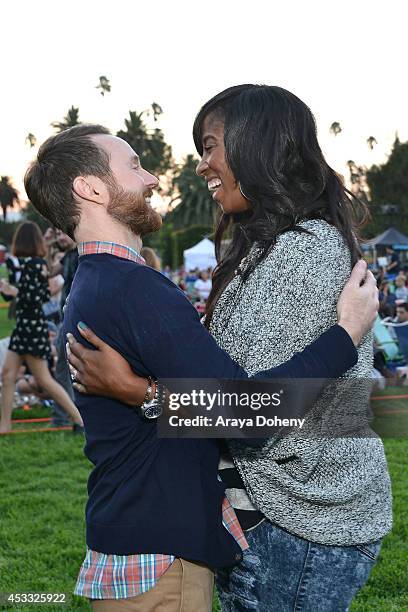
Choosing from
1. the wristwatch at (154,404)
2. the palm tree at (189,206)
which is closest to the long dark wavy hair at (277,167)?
the wristwatch at (154,404)

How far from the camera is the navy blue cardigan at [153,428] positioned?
5.82 feet

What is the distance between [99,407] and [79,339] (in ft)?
0.60

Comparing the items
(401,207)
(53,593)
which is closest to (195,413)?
(53,593)

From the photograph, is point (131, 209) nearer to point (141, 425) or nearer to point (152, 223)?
point (152, 223)

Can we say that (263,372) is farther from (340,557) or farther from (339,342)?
(340,557)

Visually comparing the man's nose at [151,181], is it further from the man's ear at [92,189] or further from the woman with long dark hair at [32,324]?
the woman with long dark hair at [32,324]

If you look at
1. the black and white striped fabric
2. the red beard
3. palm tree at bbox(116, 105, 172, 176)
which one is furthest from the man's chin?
palm tree at bbox(116, 105, 172, 176)

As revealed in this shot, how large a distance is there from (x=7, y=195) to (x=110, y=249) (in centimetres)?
10643

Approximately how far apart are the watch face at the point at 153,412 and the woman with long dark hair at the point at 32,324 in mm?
6046

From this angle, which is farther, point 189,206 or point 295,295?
point 189,206

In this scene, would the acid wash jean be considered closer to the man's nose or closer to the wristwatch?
the wristwatch

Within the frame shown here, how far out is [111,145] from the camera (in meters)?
2.06

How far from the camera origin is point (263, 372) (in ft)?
5.86

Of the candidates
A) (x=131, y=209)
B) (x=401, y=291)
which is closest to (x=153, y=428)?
(x=131, y=209)
